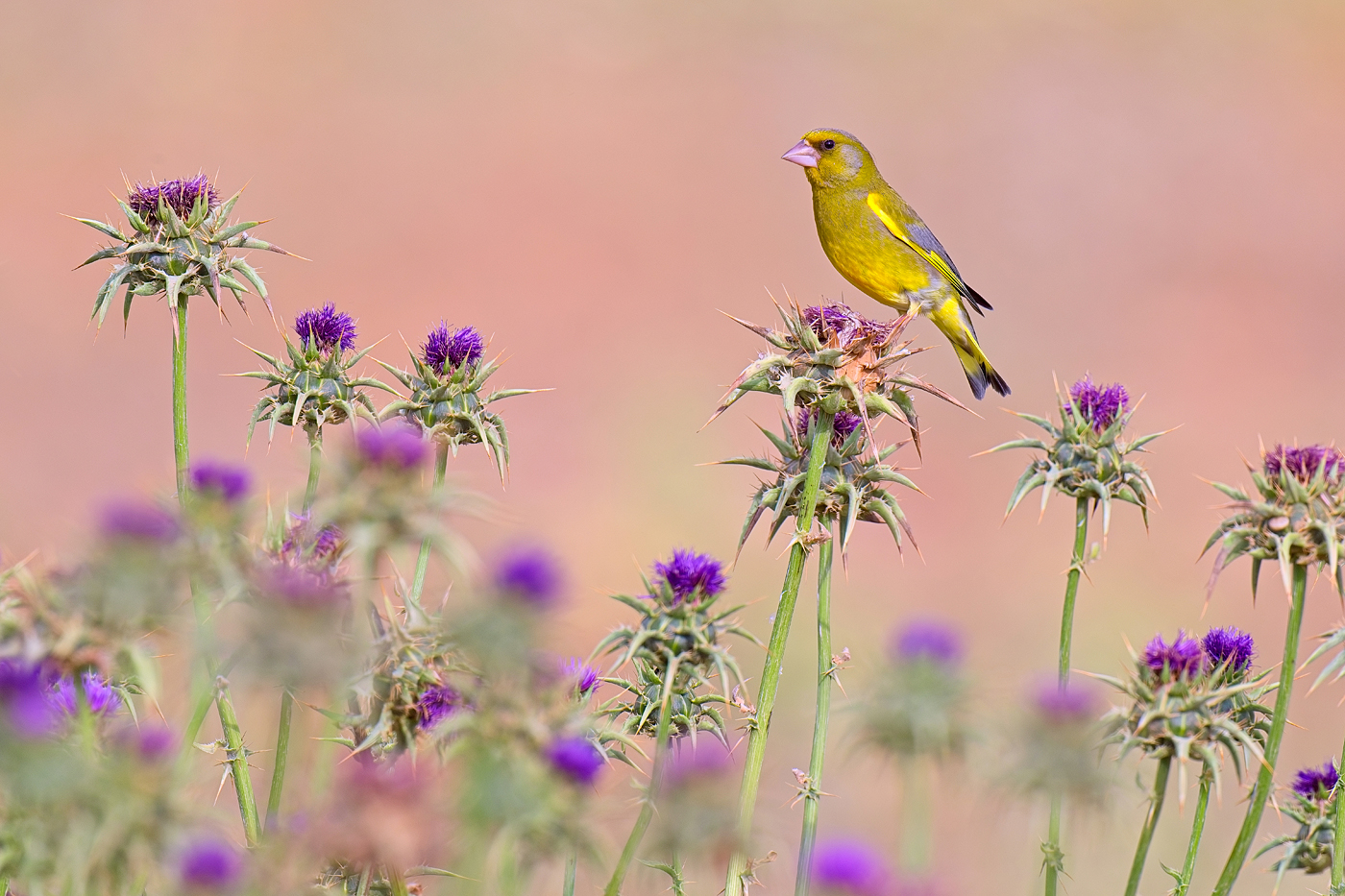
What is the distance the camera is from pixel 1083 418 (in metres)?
5.23

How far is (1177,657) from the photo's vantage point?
4.21 meters

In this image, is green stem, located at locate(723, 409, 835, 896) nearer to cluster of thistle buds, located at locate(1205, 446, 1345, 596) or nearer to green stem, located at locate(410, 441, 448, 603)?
green stem, located at locate(410, 441, 448, 603)

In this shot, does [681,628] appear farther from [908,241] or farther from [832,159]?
[832,159]

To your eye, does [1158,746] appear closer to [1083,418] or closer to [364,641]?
[1083,418]

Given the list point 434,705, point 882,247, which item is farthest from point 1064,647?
point 882,247

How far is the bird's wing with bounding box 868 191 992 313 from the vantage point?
380 inches

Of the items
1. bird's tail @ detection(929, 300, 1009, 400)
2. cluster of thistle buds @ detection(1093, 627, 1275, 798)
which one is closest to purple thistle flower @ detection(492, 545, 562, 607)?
cluster of thistle buds @ detection(1093, 627, 1275, 798)

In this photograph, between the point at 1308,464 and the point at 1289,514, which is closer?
the point at 1289,514

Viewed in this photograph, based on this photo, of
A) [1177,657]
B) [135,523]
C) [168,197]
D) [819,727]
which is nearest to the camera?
[135,523]

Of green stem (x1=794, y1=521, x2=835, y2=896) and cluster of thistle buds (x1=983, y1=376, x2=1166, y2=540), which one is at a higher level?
cluster of thistle buds (x1=983, y1=376, x2=1166, y2=540)

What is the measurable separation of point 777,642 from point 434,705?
5.00 ft

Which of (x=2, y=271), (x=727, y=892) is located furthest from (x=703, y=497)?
(x=727, y=892)

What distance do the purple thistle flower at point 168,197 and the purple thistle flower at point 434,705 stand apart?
8.49 ft

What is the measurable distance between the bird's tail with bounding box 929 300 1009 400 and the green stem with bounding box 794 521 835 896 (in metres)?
4.41
